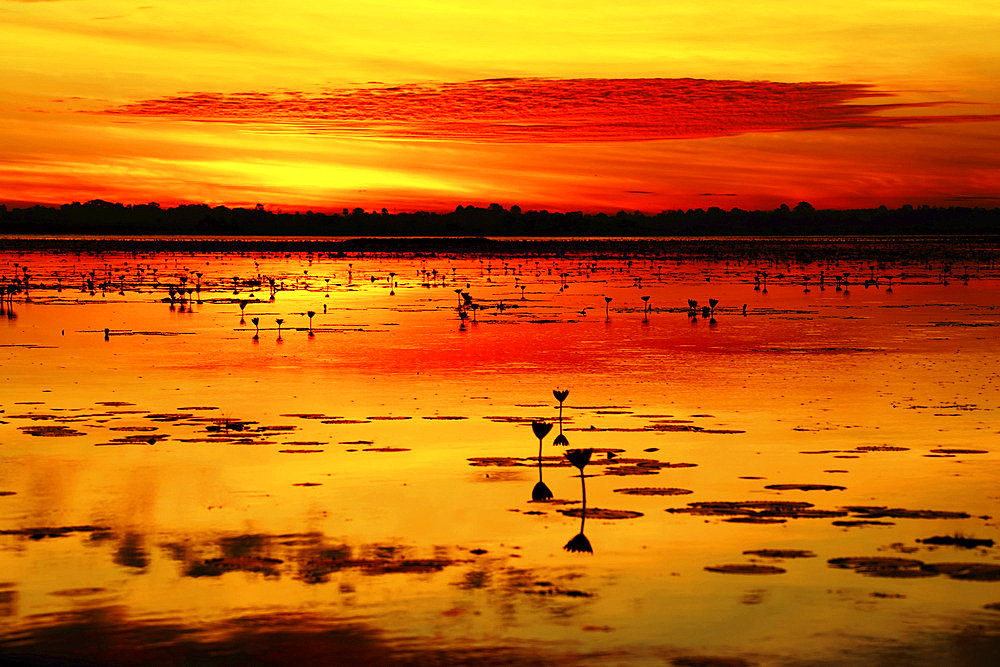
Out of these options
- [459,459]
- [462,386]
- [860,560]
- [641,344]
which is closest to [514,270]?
[641,344]

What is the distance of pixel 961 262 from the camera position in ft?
332

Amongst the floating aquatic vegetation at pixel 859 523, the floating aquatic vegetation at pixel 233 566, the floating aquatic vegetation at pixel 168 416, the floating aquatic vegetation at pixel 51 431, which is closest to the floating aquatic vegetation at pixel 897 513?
the floating aquatic vegetation at pixel 859 523

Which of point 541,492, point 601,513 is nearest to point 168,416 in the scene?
point 541,492

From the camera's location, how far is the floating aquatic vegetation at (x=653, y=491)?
1515 centimetres

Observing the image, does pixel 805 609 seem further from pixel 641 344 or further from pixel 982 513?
pixel 641 344

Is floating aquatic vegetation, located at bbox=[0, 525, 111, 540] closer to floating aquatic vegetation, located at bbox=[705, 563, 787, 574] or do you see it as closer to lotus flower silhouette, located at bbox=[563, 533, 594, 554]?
lotus flower silhouette, located at bbox=[563, 533, 594, 554]

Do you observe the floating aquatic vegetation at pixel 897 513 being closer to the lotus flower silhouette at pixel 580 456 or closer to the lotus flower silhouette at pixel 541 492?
the lotus flower silhouette at pixel 580 456

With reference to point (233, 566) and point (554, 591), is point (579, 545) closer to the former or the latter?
point (554, 591)

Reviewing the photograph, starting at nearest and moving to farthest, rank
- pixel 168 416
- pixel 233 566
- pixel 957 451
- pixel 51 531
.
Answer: pixel 233 566
pixel 51 531
pixel 957 451
pixel 168 416

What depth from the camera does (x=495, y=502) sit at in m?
14.8

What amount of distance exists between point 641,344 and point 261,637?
24.4 metres

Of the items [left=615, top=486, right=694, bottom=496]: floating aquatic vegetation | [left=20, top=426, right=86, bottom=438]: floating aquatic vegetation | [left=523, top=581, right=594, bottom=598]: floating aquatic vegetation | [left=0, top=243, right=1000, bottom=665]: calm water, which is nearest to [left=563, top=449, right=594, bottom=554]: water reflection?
[left=0, top=243, right=1000, bottom=665]: calm water

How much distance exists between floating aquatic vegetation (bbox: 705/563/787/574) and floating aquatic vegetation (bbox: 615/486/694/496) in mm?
3029

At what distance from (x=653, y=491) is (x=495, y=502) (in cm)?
187
